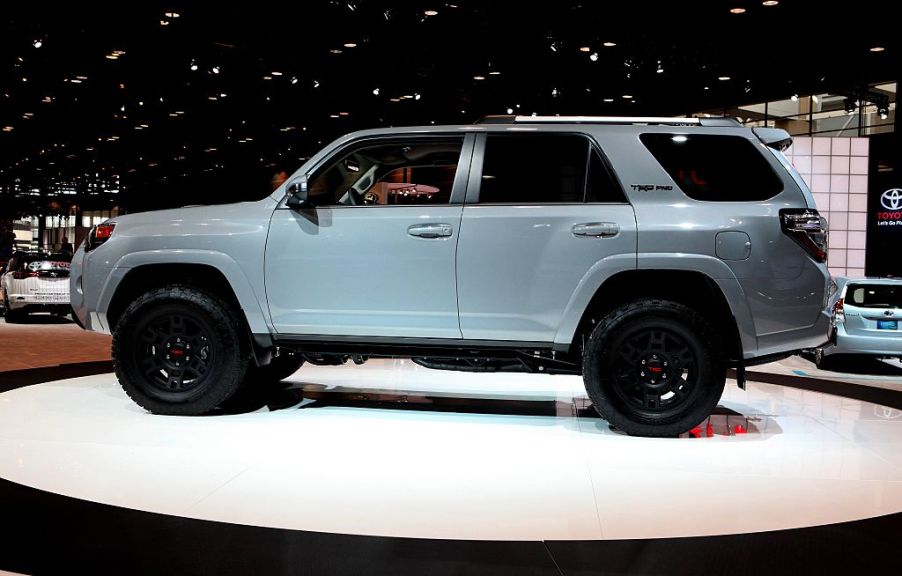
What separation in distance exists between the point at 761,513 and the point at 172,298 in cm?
367

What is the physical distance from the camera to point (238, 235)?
17.3ft

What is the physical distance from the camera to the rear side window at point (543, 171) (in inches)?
199

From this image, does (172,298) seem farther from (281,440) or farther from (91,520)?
(91,520)

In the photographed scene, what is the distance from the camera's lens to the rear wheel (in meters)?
5.33

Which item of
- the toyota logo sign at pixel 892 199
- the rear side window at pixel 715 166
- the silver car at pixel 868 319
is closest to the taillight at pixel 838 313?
the silver car at pixel 868 319

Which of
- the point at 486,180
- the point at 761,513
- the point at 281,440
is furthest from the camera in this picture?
the point at 486,180

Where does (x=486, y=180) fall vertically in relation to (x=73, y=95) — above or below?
below

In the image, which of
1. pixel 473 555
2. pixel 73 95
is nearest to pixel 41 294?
pixel 73 95

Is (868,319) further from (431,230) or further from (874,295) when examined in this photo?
(431,230)

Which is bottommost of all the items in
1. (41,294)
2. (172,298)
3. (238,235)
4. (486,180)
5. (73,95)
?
(41,294)

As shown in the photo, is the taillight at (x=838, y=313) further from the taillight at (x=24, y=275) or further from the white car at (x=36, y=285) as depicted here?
the taillight at (x=24, y=275)

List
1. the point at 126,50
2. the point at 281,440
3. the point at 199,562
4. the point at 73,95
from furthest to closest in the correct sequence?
the point at 73,95, the point at 126,50, the point at 281,440, the point at 199,562

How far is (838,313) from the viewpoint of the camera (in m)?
10.5

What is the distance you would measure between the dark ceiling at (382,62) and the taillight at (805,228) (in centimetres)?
986
